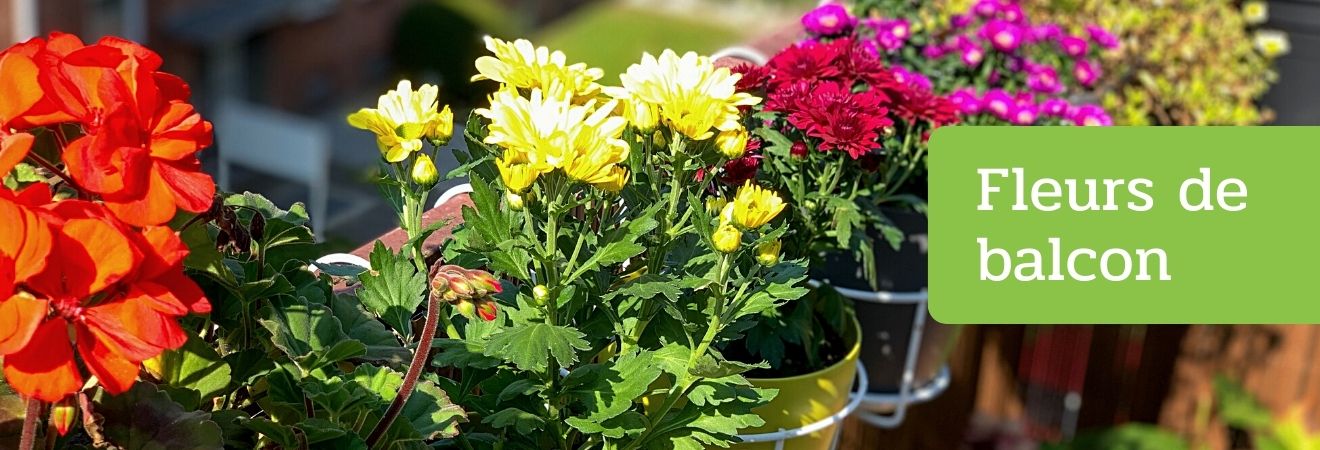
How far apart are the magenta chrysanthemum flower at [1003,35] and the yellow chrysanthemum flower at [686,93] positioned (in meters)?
1.10

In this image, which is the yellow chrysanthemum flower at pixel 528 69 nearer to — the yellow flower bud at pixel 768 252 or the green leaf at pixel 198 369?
the yellow flower bud at pixel 768 252

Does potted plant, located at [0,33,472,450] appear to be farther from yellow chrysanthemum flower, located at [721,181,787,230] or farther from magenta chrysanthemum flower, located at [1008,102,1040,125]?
magenta chrysanthemum flower, located at [1008,102,1040,125]

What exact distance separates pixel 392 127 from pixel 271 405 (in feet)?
0.74

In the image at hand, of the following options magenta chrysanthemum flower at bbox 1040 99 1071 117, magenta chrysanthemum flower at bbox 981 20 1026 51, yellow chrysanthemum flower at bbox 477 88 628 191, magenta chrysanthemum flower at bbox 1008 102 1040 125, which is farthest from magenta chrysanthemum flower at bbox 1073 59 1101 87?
yellow chrysanthemum flower at bbox 477 88 628 191

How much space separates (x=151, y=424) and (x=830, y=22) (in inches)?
44.6

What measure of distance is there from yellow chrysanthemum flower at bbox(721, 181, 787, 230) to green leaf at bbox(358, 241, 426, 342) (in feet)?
0.79

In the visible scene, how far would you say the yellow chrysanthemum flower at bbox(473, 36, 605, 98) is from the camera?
99 cm

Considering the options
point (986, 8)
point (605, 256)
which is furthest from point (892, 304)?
point (605, 256)

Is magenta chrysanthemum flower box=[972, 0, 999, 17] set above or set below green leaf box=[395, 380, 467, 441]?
below

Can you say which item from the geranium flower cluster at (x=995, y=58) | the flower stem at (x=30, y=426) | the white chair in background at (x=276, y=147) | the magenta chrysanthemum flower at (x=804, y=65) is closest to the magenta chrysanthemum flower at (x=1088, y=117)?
the geranium flower cluster at (x=995, y=58)

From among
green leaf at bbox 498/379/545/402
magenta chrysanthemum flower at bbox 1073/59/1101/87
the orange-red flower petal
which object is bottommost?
magenta chrysanthemum flower at bbox 1073/59/1101/87

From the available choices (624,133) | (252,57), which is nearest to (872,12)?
(624,133)

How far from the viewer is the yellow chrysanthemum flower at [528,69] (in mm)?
990

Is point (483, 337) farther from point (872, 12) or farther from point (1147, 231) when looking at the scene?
point (872, 12)
